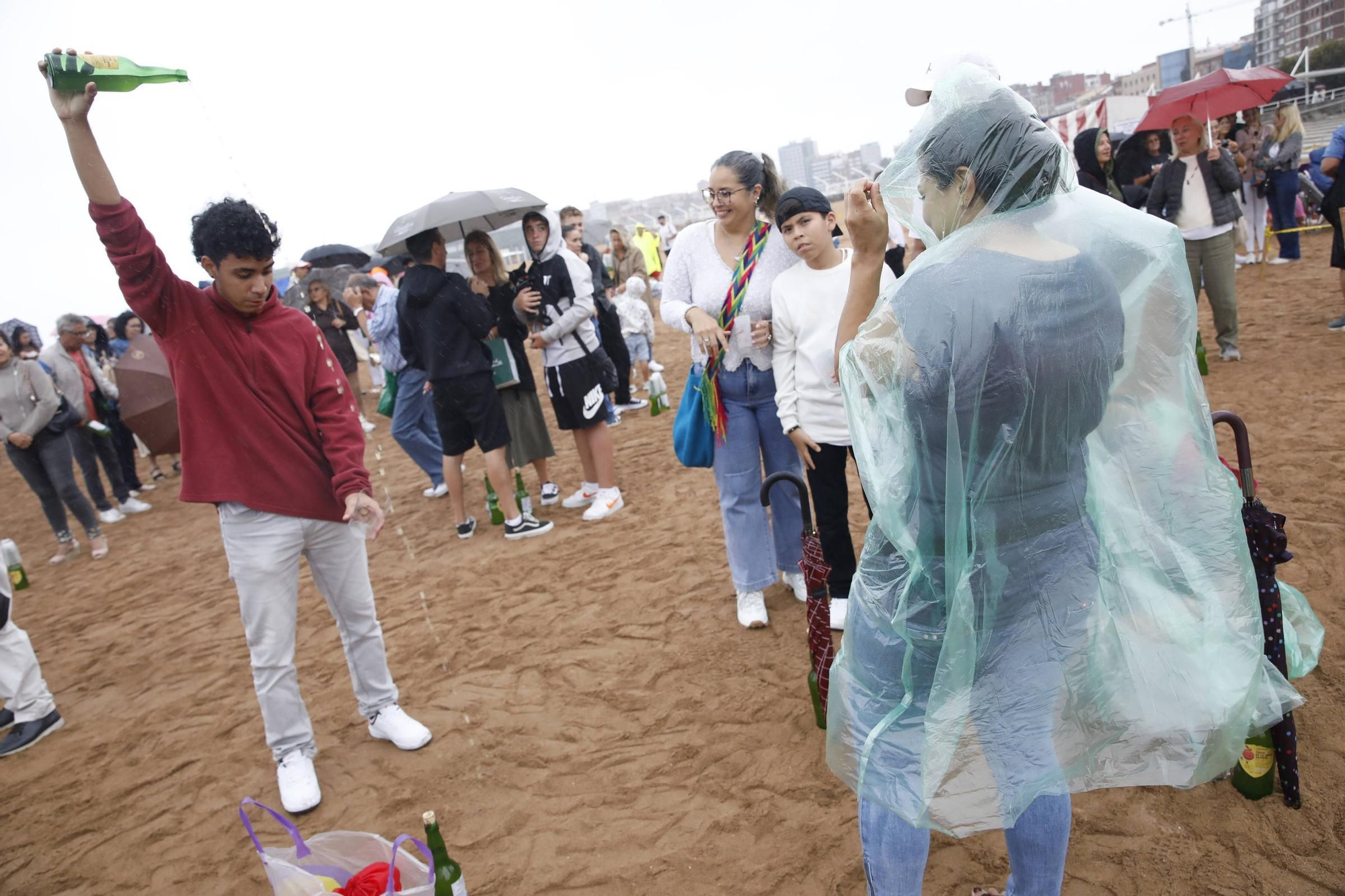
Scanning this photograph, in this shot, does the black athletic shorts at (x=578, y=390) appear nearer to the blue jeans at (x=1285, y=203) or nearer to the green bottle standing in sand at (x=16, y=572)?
the green bottle standing in sand at (x=16, y=572)

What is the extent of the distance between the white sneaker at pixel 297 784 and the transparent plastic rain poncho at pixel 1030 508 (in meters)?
2.41

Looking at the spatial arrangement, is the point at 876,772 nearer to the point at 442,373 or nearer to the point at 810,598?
the point at 810,598

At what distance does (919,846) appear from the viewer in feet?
5.50

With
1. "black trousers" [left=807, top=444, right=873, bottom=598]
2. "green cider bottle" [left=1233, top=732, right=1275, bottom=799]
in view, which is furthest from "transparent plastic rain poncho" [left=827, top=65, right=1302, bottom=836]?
"black trousers" [left=807, top=444, right=873, bottom=598]

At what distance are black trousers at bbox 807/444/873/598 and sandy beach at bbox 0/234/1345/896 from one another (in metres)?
0.41

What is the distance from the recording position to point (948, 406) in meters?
1.48

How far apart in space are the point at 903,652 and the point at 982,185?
900 millimetres

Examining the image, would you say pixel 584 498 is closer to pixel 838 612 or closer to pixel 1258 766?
pixel 838 612

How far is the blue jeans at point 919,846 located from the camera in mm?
1662

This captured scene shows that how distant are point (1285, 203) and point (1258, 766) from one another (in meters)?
11.4

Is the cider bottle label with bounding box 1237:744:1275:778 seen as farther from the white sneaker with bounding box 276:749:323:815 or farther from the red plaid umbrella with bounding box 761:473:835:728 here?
the white sneaker with bounding box 276:749:323:815

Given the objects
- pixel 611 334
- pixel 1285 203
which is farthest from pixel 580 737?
pixel 1285 203

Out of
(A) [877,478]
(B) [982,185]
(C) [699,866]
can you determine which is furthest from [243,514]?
(B) [982,185]

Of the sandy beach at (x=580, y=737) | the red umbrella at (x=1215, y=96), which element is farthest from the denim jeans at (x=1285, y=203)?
the sandy beach at (x=580, y=737)
